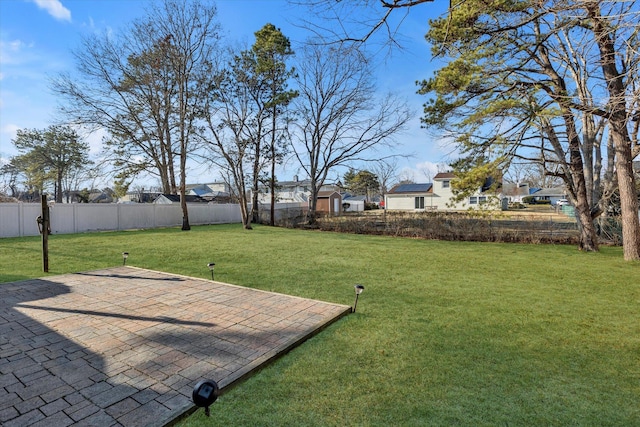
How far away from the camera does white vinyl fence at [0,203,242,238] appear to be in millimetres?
11320

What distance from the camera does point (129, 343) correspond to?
2.83m

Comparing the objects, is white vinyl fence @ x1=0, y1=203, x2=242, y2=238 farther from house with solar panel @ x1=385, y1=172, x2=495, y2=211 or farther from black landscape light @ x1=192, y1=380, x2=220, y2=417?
house with solar panel @ x1=385, y1=172, x2=495, y2=211

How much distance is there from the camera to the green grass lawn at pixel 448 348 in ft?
6.58

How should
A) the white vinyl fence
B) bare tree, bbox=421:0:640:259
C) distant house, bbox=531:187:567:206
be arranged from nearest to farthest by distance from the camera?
bare tree, bbox=421:0:640:259, the white vinyl fence, distant house, bbox=531:187:567:206

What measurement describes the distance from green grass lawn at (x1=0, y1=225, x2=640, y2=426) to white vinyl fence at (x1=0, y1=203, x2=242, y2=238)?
19.7 ft

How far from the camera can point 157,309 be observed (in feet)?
12.4

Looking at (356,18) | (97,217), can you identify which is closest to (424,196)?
(97,217)

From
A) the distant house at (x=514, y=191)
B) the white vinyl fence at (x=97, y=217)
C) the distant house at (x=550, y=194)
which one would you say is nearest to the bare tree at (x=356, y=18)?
the white vinyl fence at (x=97, y=217)

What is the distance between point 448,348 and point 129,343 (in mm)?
2868

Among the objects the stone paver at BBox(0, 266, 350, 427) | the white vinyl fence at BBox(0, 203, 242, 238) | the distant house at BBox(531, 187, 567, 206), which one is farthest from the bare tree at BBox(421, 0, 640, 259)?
the distant house at BBox(531, 187, 567, 206)

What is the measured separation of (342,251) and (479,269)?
11.5 ft

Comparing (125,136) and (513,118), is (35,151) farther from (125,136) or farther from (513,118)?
(513,118)

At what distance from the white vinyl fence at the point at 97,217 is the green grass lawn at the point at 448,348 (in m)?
6.02

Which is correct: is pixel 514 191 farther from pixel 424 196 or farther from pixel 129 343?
pixel 129 343
